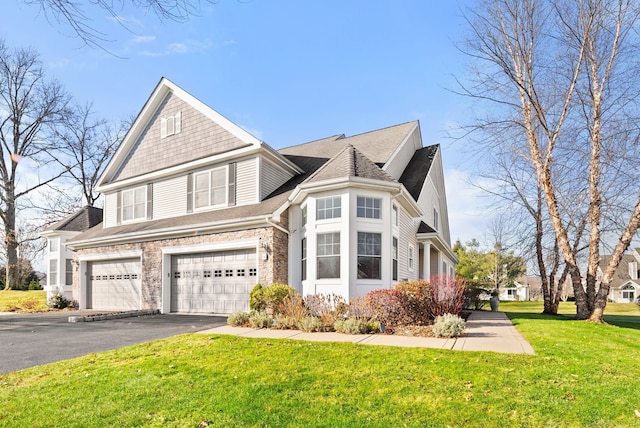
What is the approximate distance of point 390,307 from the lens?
1026 centimetres

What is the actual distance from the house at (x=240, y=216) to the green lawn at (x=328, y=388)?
5.13 m

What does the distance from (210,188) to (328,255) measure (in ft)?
21.5

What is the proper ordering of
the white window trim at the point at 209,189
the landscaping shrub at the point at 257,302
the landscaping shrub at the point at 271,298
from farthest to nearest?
the white window trim at the point at 209,189 → the landscaping shrub at the point at 257,302 → the landscaping shrub at the point at 271,298

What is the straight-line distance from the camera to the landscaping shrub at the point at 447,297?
10430mm

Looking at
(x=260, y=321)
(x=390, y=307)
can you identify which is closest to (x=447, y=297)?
(x=390, y=307)

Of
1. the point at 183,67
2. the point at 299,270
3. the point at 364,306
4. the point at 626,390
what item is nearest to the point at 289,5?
the point at 183,67

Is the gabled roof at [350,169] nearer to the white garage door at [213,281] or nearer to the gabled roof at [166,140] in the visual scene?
the gabled roof at [166,140]

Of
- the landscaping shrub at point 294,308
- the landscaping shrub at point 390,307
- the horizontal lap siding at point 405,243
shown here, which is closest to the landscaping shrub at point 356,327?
the landscaping shrub at point 390,307

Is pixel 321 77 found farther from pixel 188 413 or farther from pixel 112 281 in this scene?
pixel 112 281

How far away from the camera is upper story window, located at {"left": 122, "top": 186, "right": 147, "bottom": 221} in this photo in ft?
60.9

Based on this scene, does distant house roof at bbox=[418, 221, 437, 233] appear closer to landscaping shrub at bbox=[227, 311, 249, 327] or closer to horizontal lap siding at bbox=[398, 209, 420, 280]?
horizontal lap siding at bbox=[398, 209, 420, 280]

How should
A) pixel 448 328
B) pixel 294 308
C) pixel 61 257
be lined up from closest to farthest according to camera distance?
pixel 448 328
pixel 294 308
pixel 61 257

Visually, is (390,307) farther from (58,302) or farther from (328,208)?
(58,302)

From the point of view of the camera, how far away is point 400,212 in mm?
14047
